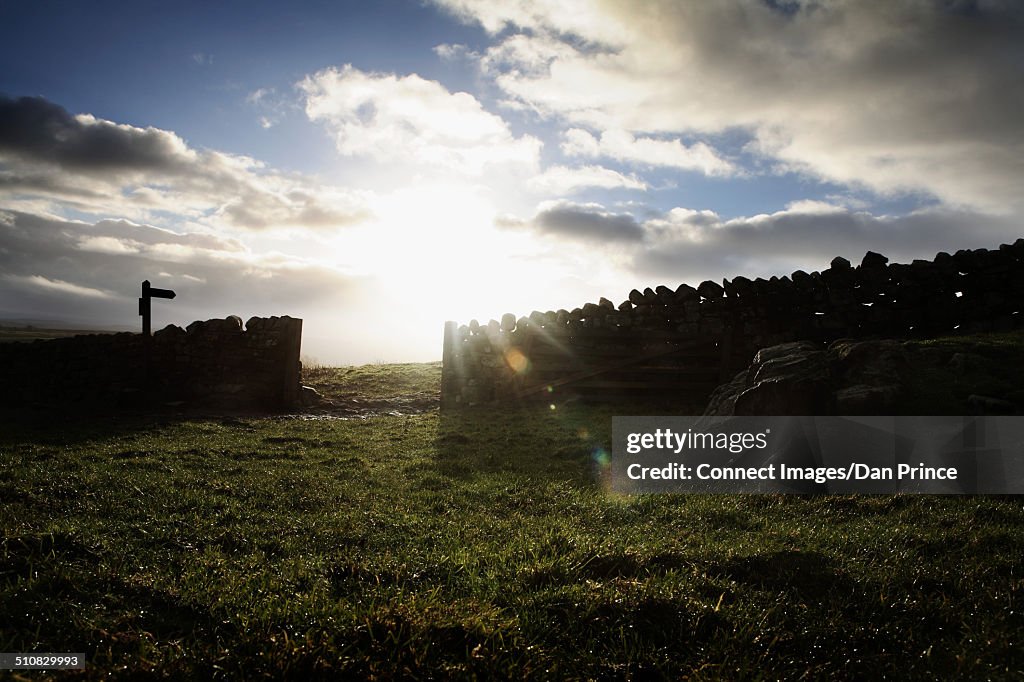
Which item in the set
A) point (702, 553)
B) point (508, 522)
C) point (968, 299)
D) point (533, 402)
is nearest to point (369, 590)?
point (508, 522)

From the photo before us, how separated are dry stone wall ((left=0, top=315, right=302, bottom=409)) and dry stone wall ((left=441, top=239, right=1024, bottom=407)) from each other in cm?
564

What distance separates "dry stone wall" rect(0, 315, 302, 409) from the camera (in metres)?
17.5

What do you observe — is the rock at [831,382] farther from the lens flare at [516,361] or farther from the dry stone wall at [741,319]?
the lens flare at [516,361]

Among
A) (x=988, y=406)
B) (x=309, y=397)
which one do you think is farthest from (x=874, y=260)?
(x=309, y=397)

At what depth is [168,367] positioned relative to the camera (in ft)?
60.0

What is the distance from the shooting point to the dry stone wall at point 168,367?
17.5 m

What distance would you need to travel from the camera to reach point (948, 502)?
20.2 ft

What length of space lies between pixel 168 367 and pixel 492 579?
17723 mm

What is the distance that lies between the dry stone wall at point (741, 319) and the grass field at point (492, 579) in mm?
10275

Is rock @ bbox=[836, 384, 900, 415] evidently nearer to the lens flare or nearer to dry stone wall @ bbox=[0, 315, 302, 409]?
the lens flare

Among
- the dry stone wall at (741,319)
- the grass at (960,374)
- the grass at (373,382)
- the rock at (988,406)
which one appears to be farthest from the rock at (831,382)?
the grass at (373,382)

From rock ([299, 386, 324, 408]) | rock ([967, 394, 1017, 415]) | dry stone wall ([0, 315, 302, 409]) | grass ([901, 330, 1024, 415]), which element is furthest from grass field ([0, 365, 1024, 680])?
rock ([299, 386, 324, 408])

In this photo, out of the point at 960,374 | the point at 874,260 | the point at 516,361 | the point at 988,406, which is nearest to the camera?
the point at 988,406

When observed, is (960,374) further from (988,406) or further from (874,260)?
(874,260)
